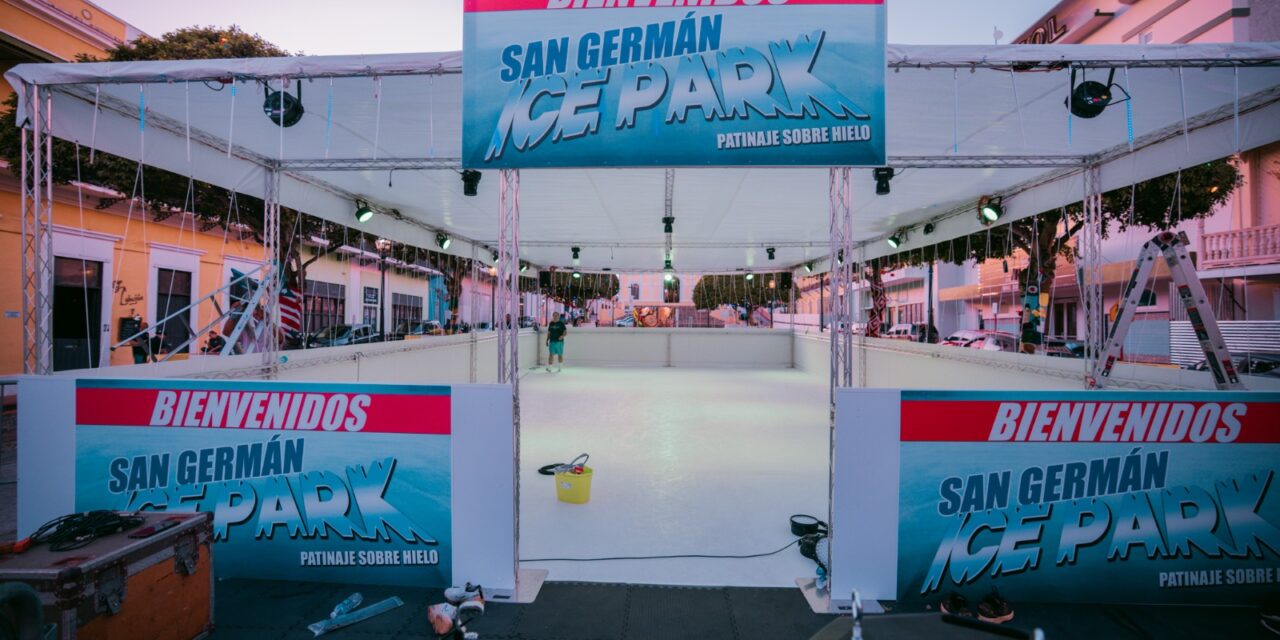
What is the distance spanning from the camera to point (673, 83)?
9.65 ft

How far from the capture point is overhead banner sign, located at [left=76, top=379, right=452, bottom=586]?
298 cm

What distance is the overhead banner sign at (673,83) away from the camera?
2.90 m

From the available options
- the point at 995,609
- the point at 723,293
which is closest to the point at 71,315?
the point at 995,609

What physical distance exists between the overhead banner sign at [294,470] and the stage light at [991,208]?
7.38 meters

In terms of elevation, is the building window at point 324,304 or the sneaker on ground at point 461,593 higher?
the building window at point 324,304

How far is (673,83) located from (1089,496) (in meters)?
3.17

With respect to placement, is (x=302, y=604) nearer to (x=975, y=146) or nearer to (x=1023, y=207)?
(x=975, y=146)

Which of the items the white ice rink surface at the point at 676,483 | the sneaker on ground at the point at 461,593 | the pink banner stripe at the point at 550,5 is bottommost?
the white ice rink surface at the point at 676,483

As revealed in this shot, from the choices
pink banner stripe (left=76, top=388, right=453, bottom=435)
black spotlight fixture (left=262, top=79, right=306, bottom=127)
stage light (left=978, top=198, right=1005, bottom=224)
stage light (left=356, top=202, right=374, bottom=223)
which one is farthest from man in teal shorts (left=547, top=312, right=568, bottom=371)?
pink banner stripe (left=76, top=388, right=453, bottom=435)

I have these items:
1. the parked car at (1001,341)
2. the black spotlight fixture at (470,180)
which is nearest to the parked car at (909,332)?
the parked car at (1001,341)

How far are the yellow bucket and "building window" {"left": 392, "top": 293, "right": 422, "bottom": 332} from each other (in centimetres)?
2252

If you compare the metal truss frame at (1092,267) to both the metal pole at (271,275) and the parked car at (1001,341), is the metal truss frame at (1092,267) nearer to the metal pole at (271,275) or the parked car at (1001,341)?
the parked car at (1001,341)

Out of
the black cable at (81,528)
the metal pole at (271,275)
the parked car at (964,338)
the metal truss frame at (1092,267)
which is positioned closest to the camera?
the black cable at (81,528)

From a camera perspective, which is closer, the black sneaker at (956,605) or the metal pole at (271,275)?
the black sneaker at (956,605)
